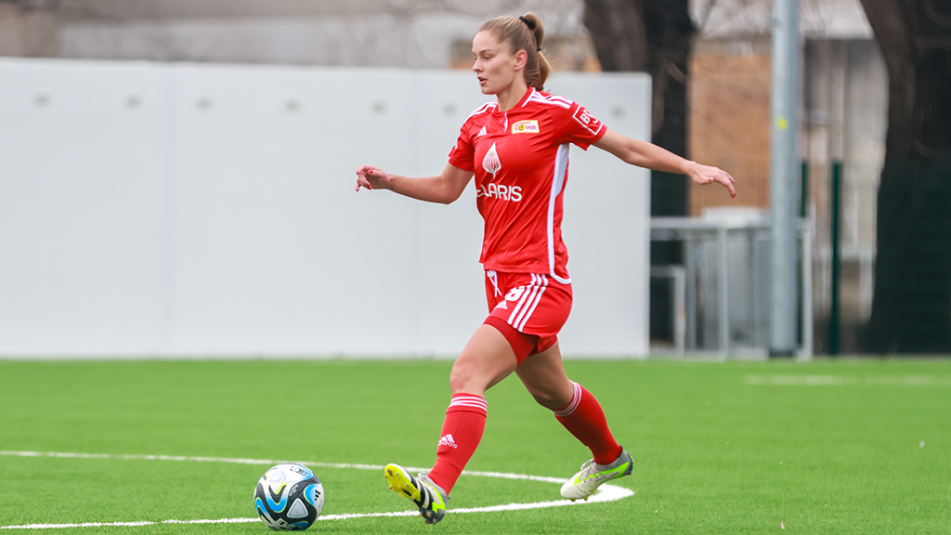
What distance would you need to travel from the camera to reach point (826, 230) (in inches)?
762

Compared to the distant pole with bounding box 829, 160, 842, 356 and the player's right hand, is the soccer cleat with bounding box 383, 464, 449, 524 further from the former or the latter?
the distant pole with bounding box 829, 160, 842, 356

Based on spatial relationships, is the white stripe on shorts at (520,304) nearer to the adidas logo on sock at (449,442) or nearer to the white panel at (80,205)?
the adidas logo on sock at (449,442)

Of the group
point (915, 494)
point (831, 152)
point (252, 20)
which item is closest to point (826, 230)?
point (915, 494)

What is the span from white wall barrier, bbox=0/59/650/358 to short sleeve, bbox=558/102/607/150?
12632mm

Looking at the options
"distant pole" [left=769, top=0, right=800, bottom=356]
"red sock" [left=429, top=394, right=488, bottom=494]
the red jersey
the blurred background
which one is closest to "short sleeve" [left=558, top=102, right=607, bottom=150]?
the red jersey

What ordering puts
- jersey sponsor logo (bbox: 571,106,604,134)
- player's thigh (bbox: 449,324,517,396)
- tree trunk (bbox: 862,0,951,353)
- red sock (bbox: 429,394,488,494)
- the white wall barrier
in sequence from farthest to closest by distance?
tree trunk (bbox: 862,0,951,353)
the white wall barrier
jersey sponsor logo (bbox: 571,106,604,134)
player's thigh (bbox: 449,324,517,396)
red sock (bbox: 429,394,488,494)

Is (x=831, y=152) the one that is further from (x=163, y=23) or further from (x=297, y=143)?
(x=297, y=143)

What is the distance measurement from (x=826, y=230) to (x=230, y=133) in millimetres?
8904

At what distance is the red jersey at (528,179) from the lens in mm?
5117

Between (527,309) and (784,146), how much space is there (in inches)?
515

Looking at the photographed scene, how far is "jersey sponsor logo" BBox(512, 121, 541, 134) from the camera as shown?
5.16 metres

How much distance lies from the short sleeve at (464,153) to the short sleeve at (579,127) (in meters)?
0.44

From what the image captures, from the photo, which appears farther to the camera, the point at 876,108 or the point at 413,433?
the point at 876,108

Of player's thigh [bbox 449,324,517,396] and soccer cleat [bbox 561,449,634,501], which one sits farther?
soccer cleat [bbox 561,449,634,501]
